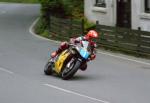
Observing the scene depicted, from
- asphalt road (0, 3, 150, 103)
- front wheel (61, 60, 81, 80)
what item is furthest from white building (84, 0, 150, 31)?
front wheel (61, 60, 81, 80)

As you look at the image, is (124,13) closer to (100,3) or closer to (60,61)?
(100,3)

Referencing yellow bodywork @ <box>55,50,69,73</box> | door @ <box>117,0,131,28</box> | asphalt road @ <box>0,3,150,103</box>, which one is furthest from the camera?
door @ <box>117,0,131,28</box>

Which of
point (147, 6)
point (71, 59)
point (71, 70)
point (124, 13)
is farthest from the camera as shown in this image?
point (124, 13)

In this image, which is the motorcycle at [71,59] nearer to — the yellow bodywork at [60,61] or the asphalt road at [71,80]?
the yellow bodywork at [60,61]

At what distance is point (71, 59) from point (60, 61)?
1.29 ft

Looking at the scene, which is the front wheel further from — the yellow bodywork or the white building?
the white building

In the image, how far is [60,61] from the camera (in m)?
17.4

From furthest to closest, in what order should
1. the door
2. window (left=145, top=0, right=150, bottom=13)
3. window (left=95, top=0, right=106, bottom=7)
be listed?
window (left=95, top=0, right=106, bottom=7)
the door
window (left=145, top=0, right=150, bottom=13)

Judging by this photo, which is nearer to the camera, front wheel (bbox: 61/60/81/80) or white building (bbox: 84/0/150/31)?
front wheel (bbox: 61/60/81/80)

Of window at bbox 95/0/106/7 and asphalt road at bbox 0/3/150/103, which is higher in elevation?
window at bbox 95/0/106/7

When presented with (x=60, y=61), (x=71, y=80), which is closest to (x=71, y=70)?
(x=71, y=80)

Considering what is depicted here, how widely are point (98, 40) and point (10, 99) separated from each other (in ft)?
40.7

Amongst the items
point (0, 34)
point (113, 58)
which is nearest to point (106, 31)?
point (113, 58)

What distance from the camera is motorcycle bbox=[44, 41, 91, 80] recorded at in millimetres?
16953
